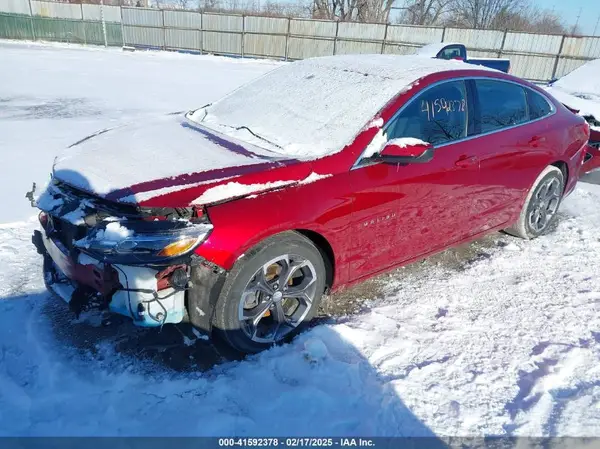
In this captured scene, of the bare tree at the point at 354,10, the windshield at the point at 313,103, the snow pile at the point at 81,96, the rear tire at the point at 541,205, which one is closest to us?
→ the windshield at the point at 313,103

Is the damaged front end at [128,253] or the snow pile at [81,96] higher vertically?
the damaged front end at [128,253]

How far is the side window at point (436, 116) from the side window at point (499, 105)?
0.67 feet

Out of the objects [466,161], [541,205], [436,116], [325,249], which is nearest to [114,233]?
[325,249]

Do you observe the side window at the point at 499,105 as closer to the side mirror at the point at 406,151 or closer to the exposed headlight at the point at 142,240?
the side mirror at the point at 406,151

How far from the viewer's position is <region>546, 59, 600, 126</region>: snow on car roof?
729cm

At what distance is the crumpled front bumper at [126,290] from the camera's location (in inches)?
90.9

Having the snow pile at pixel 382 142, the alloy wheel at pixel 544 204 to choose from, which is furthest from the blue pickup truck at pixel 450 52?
the snow pile at pixel 382 142

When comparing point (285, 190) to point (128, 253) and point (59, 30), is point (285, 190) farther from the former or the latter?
point (59, 30)

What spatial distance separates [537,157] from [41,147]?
245 inches

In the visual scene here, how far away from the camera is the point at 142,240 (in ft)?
7.23

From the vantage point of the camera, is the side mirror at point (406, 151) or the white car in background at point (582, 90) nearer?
the side mirror at point (406, 151)

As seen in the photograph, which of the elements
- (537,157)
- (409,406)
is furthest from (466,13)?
(409,406)

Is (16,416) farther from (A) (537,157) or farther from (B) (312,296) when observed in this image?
(A) (537,157)

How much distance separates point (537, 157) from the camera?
13.2 feet
